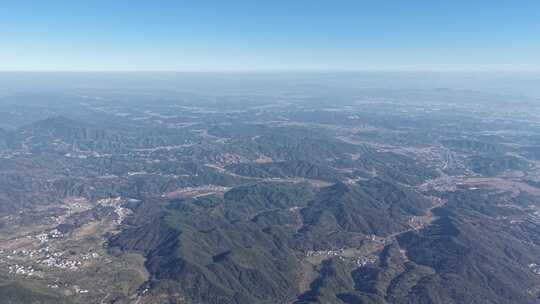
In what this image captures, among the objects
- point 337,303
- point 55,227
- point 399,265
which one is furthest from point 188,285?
point 55,227

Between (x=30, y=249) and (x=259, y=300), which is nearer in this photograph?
(x=259, y=300)

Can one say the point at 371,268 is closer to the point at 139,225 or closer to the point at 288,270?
the point at 288,270

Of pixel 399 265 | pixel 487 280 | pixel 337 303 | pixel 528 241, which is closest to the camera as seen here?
pixel 337 303

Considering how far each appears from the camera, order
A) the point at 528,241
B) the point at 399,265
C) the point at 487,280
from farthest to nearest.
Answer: the point at 528,241
the point at 399,265
the point at 487,280

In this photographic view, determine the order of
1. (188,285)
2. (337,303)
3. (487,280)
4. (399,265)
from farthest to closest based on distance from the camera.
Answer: (399,265), (487,280), (188,285), (337,303)

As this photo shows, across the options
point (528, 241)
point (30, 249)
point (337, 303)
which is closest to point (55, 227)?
point (30, 249)

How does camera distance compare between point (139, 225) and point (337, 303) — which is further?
point (139, 225)

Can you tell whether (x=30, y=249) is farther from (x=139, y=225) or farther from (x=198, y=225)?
(x=198, y=225)

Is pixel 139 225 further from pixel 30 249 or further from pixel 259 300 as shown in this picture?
pixel 259 300
